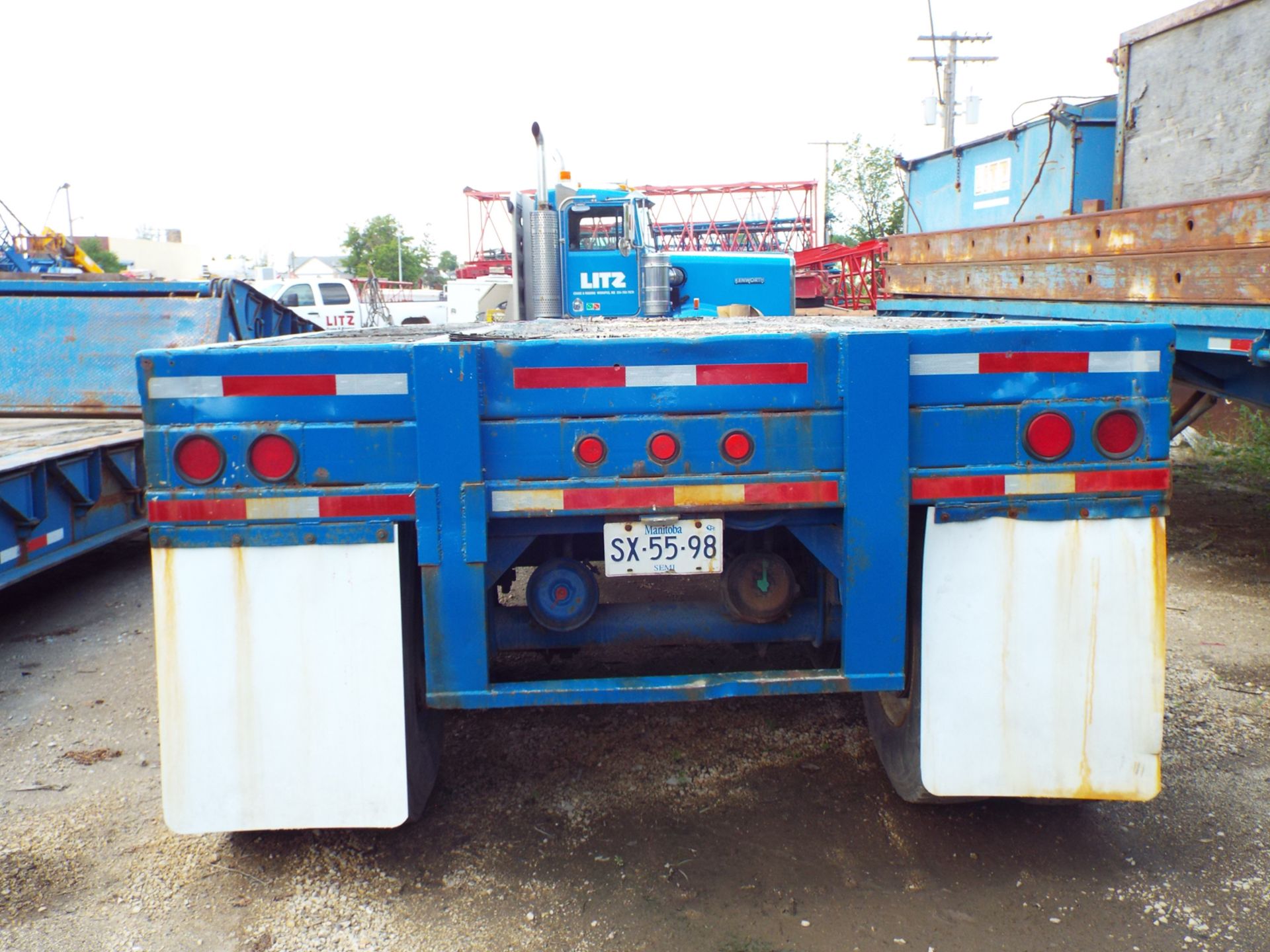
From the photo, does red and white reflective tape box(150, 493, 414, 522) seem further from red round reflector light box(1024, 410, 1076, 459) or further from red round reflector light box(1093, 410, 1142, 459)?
red round reflector light box(1093, 410, 1142, 459)

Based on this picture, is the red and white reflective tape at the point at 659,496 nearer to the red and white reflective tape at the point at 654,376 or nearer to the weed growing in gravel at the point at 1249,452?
the red and white reflective tape at the point at 654,376

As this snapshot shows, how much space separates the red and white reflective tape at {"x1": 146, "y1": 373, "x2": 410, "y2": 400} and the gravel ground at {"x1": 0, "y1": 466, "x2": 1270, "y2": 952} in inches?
59.3

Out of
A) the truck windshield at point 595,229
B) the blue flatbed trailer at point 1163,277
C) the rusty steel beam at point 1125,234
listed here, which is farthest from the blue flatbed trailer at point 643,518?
the truck windshield at point 595,229

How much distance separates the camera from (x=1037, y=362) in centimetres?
282

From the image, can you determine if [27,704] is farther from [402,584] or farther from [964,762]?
[964,762]

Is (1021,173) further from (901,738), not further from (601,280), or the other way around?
(901,738)

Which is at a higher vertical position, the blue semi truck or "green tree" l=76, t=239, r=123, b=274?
"green tree" l=76, t=239, r=123, b=274

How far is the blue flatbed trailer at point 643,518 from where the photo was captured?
2762 millimetres

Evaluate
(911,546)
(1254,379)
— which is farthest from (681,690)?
(1254,379)

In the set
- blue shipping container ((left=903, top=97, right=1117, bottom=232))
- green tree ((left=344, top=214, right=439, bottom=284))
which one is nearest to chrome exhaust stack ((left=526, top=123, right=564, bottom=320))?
blue shipping container ((left=903, top=97, right=1117, bottom=232))

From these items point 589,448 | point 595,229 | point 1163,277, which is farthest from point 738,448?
point 595,229

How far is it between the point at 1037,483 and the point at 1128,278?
4001mm

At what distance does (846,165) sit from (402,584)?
28.0m

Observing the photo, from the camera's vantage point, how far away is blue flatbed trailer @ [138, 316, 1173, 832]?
276 cm
